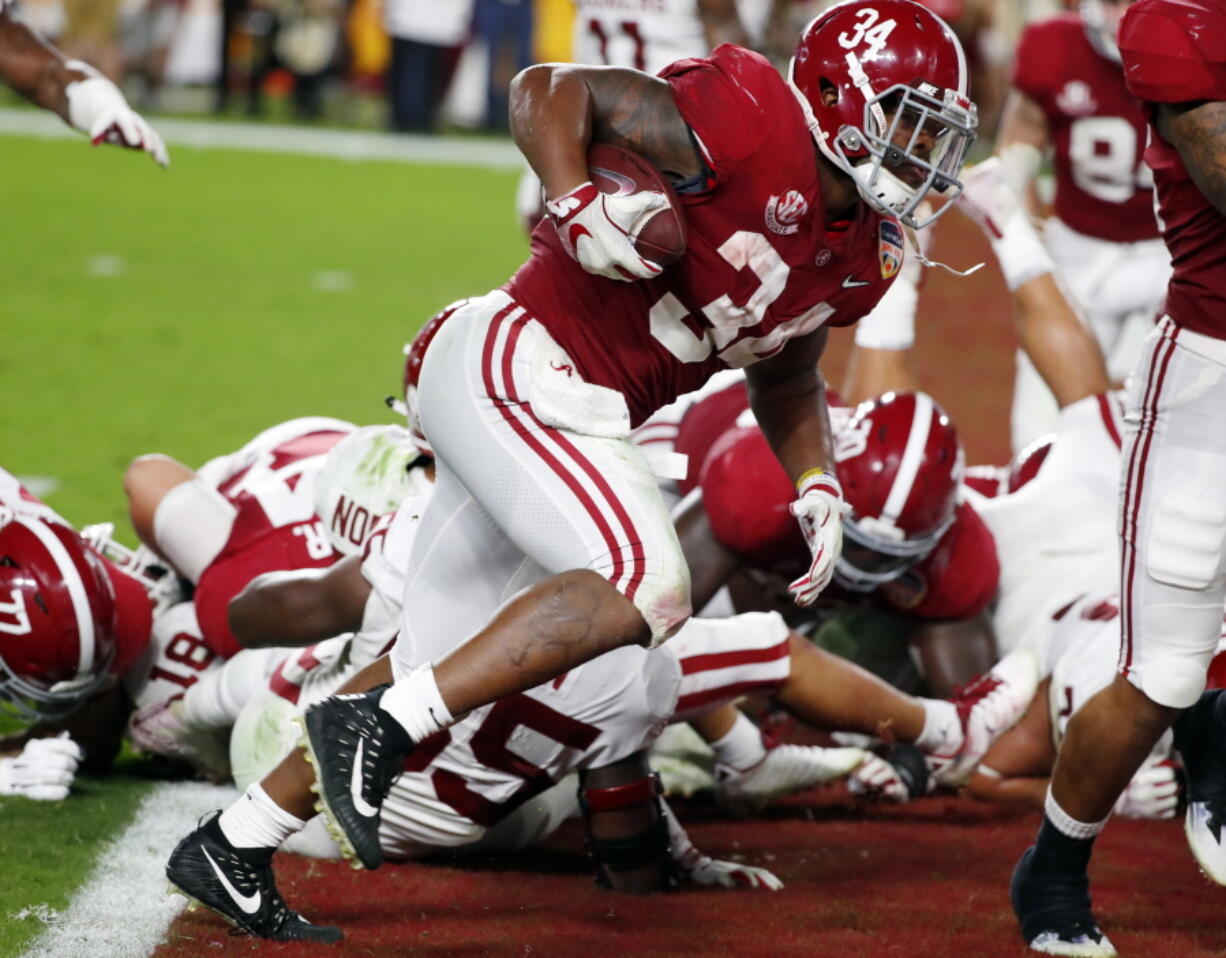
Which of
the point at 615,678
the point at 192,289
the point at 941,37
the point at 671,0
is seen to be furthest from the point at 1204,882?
the point at 192,289

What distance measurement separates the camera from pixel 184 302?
8938mm

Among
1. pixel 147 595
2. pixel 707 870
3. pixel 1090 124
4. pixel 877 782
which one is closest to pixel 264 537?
pixel 147 595

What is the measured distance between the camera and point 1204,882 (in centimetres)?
324

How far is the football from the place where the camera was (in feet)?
8.14

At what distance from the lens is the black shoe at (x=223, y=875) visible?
263 centimetres

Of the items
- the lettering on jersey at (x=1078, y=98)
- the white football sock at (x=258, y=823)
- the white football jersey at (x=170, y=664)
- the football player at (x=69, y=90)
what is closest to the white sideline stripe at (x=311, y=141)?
the lettering on jersey at (x=1078, y=98)

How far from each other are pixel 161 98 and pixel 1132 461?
15.5 m

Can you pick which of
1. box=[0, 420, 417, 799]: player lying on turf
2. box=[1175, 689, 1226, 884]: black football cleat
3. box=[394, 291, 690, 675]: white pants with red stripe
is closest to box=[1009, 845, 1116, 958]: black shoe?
box=[1175, 689, 1226, 884]: black football cleat

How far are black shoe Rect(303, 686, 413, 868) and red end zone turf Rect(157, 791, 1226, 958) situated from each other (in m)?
0.36

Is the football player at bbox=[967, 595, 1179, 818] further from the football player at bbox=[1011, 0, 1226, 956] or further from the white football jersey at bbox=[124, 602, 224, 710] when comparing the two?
the white football jersey at bbox=[124, 602, 224, 710]

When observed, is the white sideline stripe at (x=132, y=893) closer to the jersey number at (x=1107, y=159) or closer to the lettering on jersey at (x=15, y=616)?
the lettering on jersey at (x=15, y=616)

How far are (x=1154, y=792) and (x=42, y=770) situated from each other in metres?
2.08

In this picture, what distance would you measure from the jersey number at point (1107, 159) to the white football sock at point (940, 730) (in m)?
2.56

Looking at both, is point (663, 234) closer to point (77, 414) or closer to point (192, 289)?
point (77, 414)
